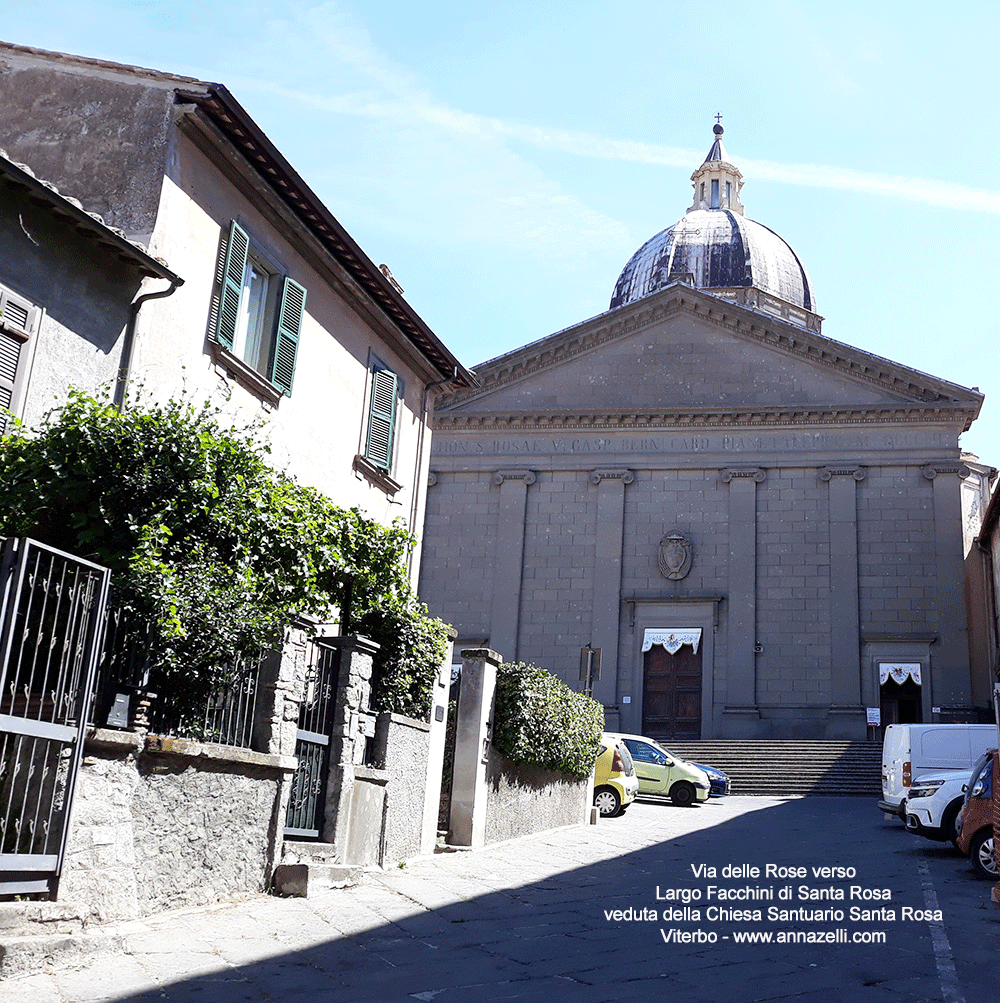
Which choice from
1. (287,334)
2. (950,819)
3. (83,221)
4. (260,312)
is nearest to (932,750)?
(950,819)

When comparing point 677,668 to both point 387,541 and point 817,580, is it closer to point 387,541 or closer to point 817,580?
point 817,580

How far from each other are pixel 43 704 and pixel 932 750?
1352cm

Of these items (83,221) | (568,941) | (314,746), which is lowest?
(568,941)

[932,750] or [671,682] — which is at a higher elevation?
[671,682]

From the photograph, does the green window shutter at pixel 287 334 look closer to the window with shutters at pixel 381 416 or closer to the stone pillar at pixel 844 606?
the window with shutters at pixel 381 416

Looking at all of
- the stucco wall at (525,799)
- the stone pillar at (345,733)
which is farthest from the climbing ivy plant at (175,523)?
the stucco wall at (525,799)

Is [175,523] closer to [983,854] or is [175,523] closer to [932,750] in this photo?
[983,854]

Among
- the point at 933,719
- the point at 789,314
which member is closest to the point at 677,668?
the point at 933,719

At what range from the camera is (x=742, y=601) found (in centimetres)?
3362

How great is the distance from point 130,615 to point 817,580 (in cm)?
2793

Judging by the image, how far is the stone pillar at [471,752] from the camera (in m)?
13.0

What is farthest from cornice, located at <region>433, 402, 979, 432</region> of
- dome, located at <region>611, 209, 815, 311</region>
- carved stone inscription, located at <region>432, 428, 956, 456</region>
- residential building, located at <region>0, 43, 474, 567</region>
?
residential building, located at <region>0, 43, 474, 567</region>

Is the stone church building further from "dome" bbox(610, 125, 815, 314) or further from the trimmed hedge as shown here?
the trimmed hedge

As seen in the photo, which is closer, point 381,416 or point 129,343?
point 129,343
